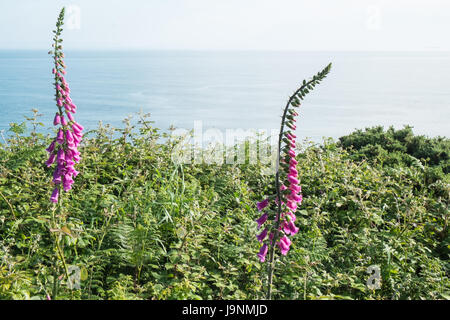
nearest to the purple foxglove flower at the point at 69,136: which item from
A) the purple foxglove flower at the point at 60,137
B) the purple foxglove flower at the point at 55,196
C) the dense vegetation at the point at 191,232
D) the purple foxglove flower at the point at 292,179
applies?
the purple foxglove flower at the point at 60,137

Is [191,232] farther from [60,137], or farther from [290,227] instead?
[60,137]

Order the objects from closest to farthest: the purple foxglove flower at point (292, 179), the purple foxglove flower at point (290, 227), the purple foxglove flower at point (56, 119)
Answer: the purple foxglove flower at point (292, 179), the purple foxglove flower at point (290, 227), the purple foxglove flower at point (56, 119)

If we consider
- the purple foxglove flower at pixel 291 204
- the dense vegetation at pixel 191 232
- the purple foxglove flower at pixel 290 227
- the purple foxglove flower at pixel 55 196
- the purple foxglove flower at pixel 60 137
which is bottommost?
the dense vegetation at pixel 191 232

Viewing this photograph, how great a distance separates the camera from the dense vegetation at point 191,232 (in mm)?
3857

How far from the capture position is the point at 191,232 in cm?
410

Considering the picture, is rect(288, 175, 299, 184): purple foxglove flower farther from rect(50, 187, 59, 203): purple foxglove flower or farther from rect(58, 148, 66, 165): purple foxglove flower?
rect(50, 187, 59, 203): purple foxglove flower

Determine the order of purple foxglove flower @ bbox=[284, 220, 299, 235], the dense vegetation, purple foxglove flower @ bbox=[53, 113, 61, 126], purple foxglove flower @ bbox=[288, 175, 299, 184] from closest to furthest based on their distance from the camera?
purple foxglove flower @ bbox=[288, 175, 299, 184] < purple foxglove flower @ bbox=[284, 220, 299, 235] < purple foxglove flower @ bbox=[53, 113, 61, 126] < the dense vegetation

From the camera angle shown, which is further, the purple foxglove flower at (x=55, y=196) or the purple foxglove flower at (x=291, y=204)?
the purple foxglove flower at (x=55, y=196)

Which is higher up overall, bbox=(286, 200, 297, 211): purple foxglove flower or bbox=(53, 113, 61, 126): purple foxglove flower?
bbox=(53, 113, 61, 126): purple foxglove flower

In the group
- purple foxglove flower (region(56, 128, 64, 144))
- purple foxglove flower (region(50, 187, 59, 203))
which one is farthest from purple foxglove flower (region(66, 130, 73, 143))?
purple foxglove flower (region(50, 187, 59, 203))

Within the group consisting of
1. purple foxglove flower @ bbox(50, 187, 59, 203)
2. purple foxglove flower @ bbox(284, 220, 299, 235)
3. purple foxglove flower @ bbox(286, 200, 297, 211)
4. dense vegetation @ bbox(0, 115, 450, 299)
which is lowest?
dense vegetation @ bbox(0, 115, 450, 299)

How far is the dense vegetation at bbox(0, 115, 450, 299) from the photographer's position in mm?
3857

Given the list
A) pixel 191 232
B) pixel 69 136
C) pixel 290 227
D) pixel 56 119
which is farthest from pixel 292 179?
pixel 56 119

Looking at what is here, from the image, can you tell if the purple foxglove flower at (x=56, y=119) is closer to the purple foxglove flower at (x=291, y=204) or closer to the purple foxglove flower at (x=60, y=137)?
the purple foxglove flower at (x=60, y=137)
